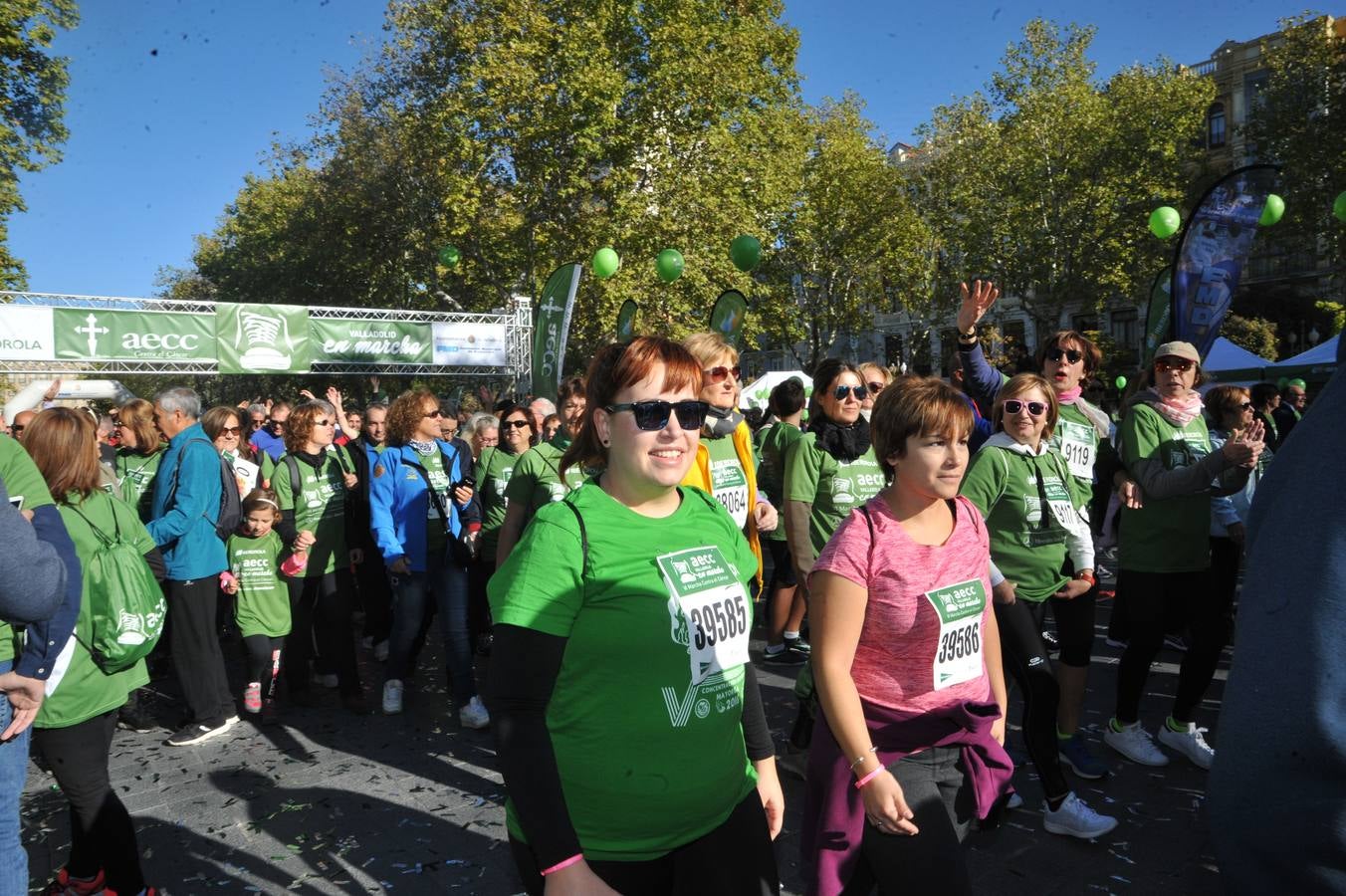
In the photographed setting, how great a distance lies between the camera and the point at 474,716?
532cm

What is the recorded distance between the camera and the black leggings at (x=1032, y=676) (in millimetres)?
3484

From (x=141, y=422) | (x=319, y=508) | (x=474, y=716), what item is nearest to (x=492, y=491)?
(x=319, y=508)

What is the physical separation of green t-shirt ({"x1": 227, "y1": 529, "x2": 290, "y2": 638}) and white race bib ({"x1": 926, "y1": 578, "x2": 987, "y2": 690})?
4.86 meters

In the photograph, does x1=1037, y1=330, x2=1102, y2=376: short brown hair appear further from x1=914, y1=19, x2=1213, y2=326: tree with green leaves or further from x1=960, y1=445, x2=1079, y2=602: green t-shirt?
x1=914, y1=19, x2=1213, y2=326: tree with green leaves

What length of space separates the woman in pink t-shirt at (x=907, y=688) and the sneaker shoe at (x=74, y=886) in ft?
8.38

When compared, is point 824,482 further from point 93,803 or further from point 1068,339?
point 93,803

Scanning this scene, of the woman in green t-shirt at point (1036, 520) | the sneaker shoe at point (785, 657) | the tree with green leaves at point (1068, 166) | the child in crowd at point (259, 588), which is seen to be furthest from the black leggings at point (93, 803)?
the tree with green leaves at point (1068, 166)

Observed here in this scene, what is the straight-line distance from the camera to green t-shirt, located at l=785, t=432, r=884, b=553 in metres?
5.05

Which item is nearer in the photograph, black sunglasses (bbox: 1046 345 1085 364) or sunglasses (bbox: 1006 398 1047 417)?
sunglasses (bbox: 1006 398 1047 417)

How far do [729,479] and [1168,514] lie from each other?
87.9 inches

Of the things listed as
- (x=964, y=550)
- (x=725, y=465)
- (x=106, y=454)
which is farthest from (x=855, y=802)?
(x=106, y=454)

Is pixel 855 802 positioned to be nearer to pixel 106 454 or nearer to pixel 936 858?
pixel 936 858

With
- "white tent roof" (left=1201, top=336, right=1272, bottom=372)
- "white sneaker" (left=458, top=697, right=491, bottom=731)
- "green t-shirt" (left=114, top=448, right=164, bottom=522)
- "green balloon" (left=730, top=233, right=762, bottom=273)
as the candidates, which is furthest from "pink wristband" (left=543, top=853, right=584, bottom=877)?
"white tent roof" (left=1201, top=336, right=1272, bottom=372)

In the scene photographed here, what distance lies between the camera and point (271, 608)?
5891 millimetres
